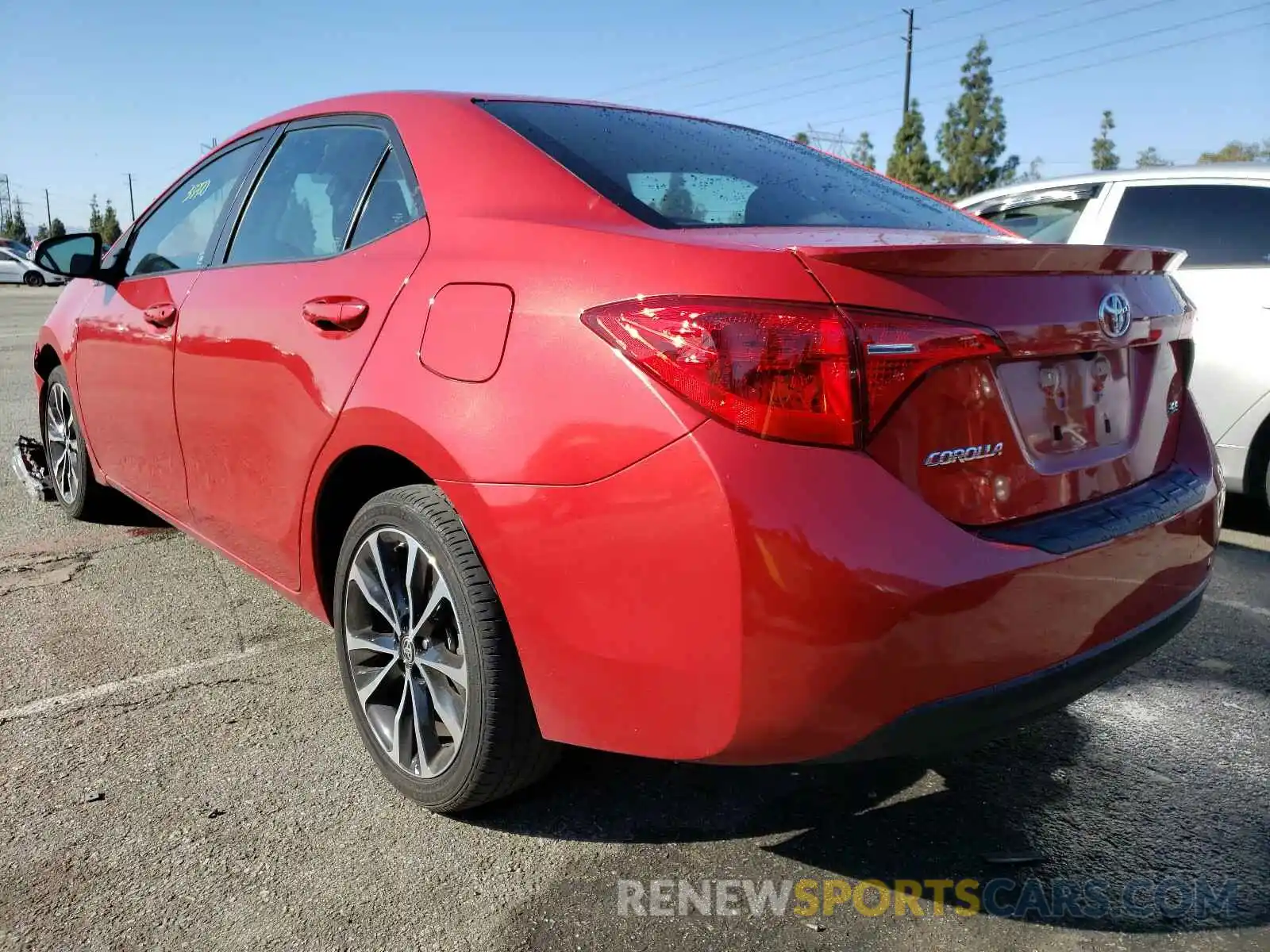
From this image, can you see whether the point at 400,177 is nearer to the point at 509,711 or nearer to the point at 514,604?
the point at 514,604

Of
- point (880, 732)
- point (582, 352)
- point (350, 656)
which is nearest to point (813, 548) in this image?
point (880, 732)

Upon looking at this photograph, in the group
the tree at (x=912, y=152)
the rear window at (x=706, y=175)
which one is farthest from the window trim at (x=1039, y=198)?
the tree at (x=912, y=152)

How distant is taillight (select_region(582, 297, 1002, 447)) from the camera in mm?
1637

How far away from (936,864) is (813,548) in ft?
3.07

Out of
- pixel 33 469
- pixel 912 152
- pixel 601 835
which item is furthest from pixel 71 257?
pixel 912 152

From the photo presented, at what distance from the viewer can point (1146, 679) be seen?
3.06 m

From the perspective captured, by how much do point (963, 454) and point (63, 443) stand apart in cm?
434

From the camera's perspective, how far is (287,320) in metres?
2.54

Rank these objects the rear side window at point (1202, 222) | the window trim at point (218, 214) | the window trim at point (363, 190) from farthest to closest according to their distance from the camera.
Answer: the rear side window at point (1202, 222) → the window trim at point (218, 214) → the window trim at point (363, 190)

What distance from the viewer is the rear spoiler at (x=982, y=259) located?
171 cm

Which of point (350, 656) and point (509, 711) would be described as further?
point (350, 656)

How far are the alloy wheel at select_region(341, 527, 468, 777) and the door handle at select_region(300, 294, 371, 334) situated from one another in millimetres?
482

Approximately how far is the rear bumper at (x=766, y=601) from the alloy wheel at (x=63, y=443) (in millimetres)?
3406

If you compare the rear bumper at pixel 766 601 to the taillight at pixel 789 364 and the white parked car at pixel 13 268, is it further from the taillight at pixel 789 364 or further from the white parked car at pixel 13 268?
the white parked car at pixel 13 268
